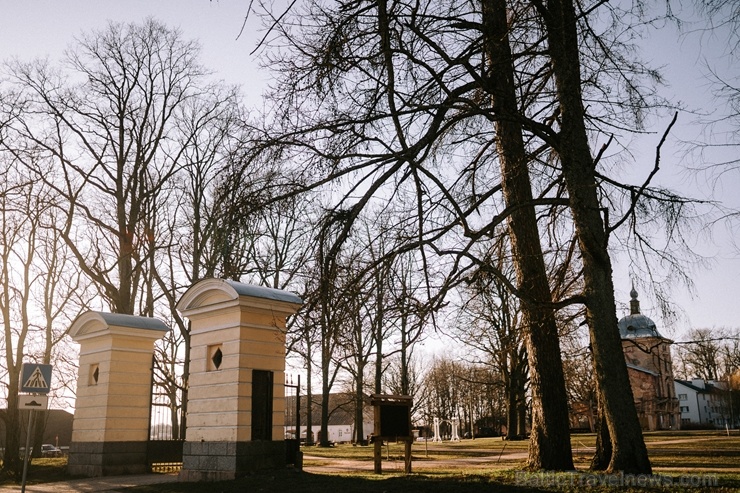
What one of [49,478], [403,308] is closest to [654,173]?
[403,308]

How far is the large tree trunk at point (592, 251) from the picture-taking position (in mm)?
9281

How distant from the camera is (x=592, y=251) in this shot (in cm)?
973

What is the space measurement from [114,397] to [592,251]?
13770 mm

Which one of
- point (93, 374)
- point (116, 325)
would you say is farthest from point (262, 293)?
point (93, 374)

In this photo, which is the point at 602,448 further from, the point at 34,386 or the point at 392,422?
the point at 34,386

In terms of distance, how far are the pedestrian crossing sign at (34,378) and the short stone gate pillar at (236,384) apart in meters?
3.01

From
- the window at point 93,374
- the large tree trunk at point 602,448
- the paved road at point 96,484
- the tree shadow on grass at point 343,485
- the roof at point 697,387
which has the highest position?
the roof at point 697,387

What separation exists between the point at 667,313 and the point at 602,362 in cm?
156

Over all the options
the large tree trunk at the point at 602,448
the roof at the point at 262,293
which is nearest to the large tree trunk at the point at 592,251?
the large tree trunk at the point at 602,448

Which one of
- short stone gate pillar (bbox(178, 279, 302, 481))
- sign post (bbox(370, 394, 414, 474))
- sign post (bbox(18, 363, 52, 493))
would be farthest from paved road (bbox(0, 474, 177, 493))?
sign post (bbox(370, 394, 414, 474))

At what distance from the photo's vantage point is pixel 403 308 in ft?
30.2

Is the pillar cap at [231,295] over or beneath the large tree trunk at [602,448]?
over

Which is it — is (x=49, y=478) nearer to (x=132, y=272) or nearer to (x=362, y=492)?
(x=132, y=272)

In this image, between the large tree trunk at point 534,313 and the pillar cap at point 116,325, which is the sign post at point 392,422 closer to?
the large tree trunk at point 534,313
